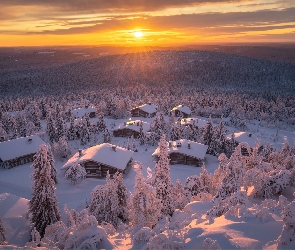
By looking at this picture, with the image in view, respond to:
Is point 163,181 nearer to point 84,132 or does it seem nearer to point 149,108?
point 84,132

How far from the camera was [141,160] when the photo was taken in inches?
1780

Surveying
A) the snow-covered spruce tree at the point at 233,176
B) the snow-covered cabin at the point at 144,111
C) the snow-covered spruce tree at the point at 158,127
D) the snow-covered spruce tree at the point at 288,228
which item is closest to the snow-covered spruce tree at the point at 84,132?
the snow-covered spruce tree at the point at 158,127

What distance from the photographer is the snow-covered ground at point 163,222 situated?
33.2 feet

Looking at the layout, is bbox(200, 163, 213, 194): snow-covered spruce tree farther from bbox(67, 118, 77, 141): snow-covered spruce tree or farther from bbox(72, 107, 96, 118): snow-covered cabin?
bbox(72, 107, 96, 118): snow-covered cabin

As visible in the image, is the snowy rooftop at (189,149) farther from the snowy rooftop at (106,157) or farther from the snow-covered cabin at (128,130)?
the snow-covered cabin at (128,130)

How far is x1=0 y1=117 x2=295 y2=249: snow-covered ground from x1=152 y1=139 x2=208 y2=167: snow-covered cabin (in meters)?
1.34

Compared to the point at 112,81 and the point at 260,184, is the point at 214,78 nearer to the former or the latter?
the point at 112,81

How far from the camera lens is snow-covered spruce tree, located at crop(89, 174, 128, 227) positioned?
20.8 meters

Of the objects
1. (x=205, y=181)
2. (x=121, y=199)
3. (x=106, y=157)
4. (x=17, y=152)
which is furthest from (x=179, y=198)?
(x=17, y=152)

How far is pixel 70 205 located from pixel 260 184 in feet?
72.1

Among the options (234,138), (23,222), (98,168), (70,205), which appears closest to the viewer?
(23,222)

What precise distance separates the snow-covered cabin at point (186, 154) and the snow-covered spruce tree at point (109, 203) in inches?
837

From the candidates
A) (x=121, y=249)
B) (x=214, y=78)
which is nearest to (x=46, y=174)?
(x=121, y=249)

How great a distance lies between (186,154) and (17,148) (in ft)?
93.5
